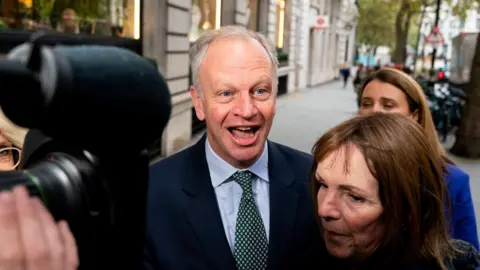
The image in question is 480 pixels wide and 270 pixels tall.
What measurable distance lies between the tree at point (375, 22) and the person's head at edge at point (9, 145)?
42.4 meters

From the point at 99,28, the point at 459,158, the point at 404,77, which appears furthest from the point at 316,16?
the point at 404,77

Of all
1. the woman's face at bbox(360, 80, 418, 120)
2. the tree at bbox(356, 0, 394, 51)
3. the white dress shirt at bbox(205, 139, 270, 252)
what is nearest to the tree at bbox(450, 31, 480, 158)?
the woman's face at bbox(360, 80, 418, 120)

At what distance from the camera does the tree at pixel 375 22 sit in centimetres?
4478

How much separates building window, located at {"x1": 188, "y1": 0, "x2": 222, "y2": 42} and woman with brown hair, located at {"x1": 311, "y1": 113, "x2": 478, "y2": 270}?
980 centimetres

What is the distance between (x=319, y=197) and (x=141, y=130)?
110 centimetres

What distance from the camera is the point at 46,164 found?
2.62ft

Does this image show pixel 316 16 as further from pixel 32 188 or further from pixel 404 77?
pixel 32 188

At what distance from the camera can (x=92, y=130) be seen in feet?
2.32

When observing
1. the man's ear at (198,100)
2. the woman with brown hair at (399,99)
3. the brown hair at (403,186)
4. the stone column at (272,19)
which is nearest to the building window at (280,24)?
the stone column at (272,19)

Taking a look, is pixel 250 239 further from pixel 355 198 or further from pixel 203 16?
pixel 203 16

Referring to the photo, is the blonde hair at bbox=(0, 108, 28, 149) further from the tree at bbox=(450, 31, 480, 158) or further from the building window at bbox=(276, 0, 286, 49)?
the building window at bbox=(276, 0, 286, 49)

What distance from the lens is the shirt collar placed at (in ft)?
6.60

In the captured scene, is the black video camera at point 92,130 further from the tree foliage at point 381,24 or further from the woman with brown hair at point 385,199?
the tree foliage at point 381,24

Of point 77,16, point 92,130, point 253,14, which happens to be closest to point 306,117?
point 253,14
